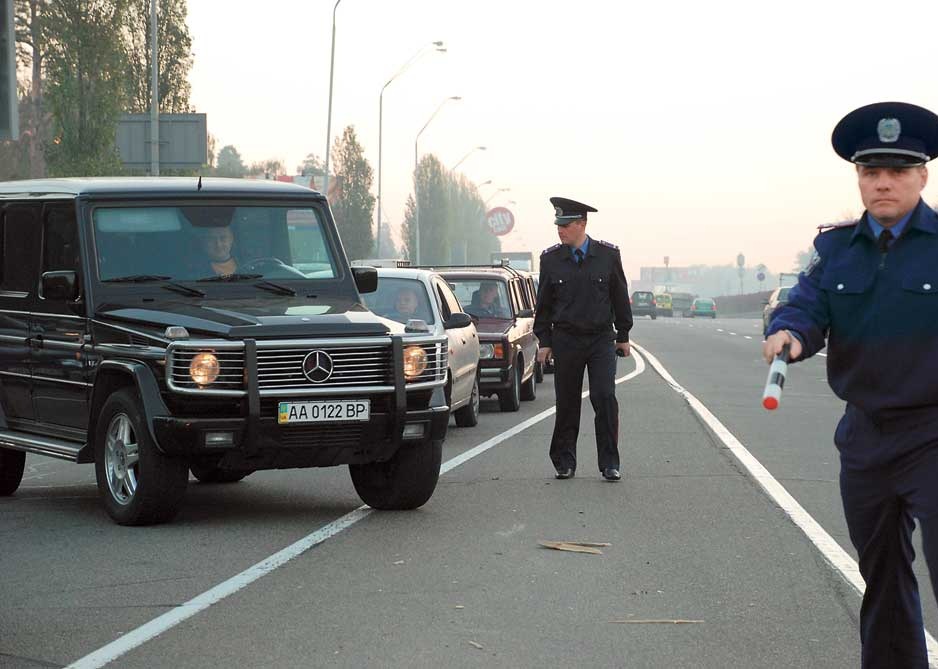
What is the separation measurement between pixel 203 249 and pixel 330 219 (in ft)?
3.43

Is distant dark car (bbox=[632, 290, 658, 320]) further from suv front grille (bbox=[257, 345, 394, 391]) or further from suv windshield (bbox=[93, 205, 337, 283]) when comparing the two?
suv front grille (bbox=[257, 345, 394, 391])

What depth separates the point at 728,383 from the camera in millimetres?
24844

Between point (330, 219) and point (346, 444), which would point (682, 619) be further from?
point (330, 219)

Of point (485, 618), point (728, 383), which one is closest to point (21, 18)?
point (728, 383)

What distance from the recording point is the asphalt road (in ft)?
20.3

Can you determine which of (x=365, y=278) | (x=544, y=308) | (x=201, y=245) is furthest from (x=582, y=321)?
(x=201, y=245)

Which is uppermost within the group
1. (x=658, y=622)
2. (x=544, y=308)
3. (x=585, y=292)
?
(x=585, y=292)

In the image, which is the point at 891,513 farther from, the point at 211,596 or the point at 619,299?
the point at 619,299

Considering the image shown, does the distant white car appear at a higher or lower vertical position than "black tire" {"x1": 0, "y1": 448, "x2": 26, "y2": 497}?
higher

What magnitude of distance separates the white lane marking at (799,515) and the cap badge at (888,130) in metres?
2.06

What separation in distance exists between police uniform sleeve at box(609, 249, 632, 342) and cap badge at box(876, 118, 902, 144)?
6754 millimetres

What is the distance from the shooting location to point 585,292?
37.7ft

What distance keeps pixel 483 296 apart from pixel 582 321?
846 cm

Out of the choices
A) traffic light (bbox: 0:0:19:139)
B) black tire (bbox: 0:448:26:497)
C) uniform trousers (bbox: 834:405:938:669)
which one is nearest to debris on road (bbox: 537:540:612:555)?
uniform trousers (bbox: 834:405:938:669)
